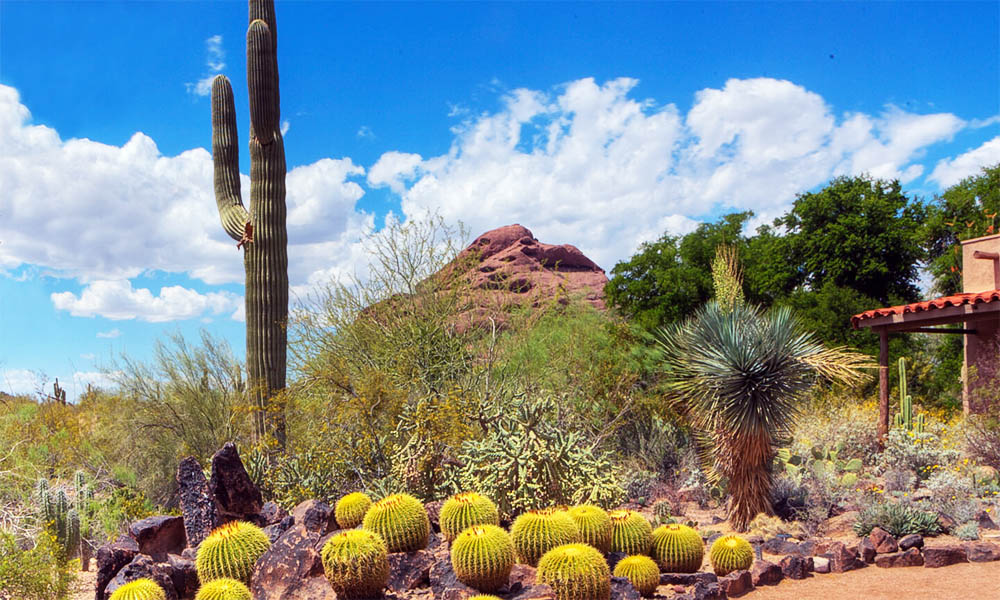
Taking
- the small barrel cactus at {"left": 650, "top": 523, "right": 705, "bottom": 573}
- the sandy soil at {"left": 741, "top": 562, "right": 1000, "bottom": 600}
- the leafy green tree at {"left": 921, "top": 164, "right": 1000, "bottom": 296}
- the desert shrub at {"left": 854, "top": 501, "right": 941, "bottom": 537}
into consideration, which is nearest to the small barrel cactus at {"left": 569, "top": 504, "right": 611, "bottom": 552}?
the small barrel cactus at {"left": 650, "top": 523, "right": 705, "bottom": 573}

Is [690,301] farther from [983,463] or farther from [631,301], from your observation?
[983,463]

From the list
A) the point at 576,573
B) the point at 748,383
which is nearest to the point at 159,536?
the point at 576,573

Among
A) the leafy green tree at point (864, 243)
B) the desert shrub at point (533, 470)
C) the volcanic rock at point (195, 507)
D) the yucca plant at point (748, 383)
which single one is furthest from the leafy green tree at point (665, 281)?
the volcanic rock at point (195, 507)

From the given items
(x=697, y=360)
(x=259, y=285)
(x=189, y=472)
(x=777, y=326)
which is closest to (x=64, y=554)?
(x=189, y=472)

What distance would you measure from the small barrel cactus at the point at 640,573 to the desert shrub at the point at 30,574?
4.62 meters

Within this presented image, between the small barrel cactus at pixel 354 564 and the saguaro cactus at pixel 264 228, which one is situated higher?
the saguaro cactus at pixel 264 228

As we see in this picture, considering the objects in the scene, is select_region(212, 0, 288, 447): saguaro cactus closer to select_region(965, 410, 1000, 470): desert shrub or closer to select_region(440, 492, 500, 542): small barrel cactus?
select_region(440, 492, 500, 542): small barrel cactus

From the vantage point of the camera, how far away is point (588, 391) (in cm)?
1268

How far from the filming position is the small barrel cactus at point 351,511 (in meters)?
6.57

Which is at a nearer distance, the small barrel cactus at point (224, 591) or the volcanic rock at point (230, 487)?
the small barrel cactus at point (224, 591)

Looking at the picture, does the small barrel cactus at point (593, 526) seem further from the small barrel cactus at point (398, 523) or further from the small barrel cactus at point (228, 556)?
the small barrel cactus at point (228, 556)

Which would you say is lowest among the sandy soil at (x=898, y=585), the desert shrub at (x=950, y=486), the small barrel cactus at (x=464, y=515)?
the sandy soil at (x=898, y=585)

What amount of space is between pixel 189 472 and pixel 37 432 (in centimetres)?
855

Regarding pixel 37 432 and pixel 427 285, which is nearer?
pixel 427 285
